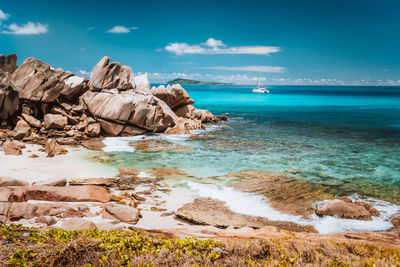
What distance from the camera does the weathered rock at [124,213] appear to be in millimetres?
9755

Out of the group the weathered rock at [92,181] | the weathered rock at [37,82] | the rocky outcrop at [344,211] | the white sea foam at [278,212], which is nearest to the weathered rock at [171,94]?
the weathered rock at [37,82]

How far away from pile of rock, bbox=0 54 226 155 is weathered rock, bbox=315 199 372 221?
2012 centimetres

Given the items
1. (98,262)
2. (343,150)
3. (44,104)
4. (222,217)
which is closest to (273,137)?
(343,150)

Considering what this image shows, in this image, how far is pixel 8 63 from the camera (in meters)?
28.8

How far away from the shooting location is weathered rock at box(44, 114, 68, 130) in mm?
25250

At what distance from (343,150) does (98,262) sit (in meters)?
23.6

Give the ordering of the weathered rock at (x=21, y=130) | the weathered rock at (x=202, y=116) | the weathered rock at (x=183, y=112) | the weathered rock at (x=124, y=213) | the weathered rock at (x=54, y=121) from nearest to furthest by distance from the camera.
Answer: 1. the weathered rock at (x=124, y=213)
2. the weathered rock at (x=21, y=130)
3. the weathered rock at (x=54, y=121)
4. the weathered rock at (x=183, y=112)
5. the weathered rock at (x=202, y=116)

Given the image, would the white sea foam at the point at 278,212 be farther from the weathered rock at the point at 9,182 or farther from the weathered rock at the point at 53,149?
the weathered rock at the point at 53,149

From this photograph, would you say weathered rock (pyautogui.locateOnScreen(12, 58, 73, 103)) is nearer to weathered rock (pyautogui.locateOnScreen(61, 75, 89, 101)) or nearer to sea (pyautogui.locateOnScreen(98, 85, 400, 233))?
weathered rock (pyautogui.locateOnScreen(61, 75, 89, 101))

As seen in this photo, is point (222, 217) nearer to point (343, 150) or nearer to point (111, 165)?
point (111, 165)

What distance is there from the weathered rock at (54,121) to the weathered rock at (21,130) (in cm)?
→ 154

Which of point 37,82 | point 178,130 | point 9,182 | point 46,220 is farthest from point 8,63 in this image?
point 46,220

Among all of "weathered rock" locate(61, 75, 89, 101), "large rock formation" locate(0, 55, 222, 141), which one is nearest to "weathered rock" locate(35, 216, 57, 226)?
"large rock formation" locate(0, 55, 222, 141)

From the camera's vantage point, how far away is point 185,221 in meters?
10.5
